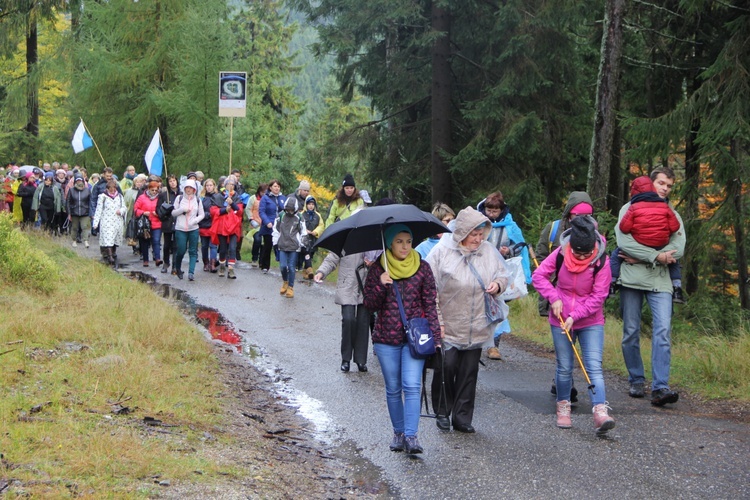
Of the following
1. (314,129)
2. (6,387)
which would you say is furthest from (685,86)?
(314,129)

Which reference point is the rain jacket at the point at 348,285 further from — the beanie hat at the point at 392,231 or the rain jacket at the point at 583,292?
the beanie hat at the point at 392,231

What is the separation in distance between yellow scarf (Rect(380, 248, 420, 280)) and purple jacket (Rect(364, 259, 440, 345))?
1.8 inches

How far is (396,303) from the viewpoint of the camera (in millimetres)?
6941

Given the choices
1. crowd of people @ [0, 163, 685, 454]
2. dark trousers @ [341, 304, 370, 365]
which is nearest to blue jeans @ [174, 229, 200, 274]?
crowd of people @ [0, 163, 685, 454]

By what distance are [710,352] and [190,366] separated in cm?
571

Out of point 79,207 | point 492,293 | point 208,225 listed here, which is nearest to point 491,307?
point 492,293

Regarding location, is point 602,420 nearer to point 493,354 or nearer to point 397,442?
point 397,442

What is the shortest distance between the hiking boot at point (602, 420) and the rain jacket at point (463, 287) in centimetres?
109

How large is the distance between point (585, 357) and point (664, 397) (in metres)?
1.30

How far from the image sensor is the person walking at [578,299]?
7.66 m

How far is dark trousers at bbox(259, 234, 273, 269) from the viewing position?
20156 mm

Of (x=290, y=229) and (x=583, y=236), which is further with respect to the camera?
(x=290, y=229)

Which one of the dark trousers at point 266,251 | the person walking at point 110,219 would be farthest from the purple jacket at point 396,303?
the person walking at point 110,219

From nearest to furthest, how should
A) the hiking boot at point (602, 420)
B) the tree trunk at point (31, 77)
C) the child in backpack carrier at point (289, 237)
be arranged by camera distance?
the hiking boot at point (602, 420), the child in backpack carrier at point (289, 237), the tree trunk at point (31, 77)
